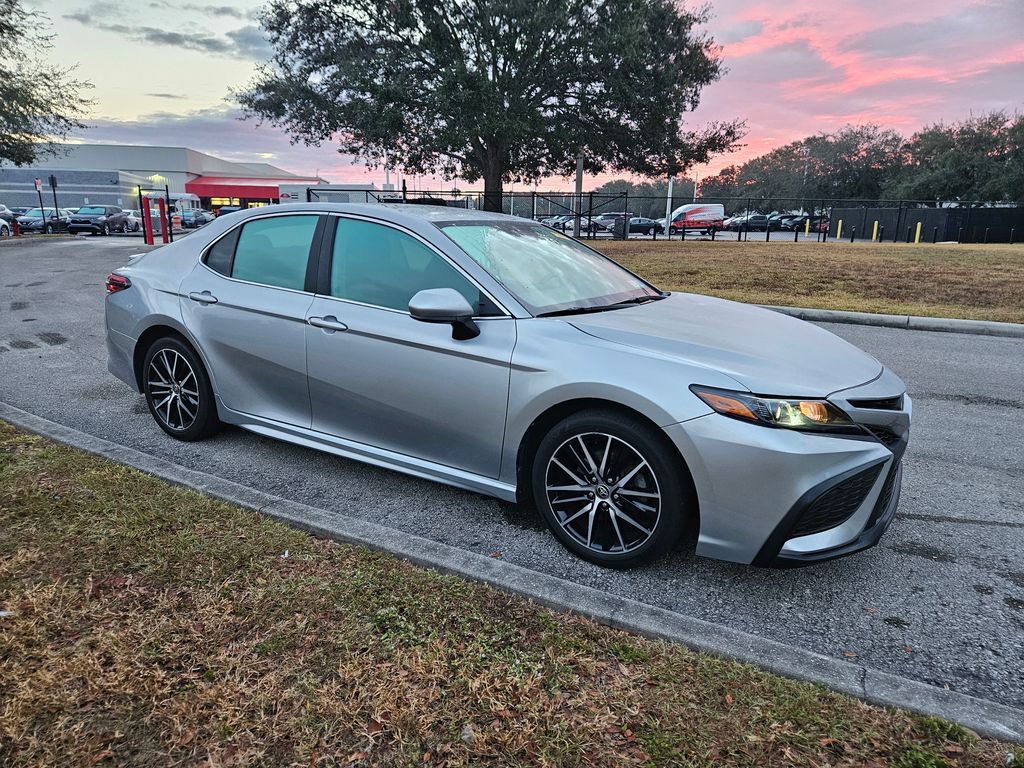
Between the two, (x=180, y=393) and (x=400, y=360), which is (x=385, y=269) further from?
(x=180, y=393)

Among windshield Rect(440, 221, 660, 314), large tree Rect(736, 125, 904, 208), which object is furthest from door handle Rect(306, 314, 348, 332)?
large tree Rect(736, 125, 904, 208)

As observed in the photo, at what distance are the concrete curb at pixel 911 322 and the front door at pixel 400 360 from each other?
6593 millimetres

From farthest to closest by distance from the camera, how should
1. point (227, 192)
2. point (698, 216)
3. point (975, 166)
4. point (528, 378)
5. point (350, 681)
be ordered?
1. point (227, 192)
2. point (975, 166)
3. point (698, 216)
4. point (528, 378)
5. point (350, 681)

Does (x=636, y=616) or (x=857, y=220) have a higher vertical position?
(x=857, y=220)

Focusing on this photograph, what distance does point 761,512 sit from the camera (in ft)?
8.68

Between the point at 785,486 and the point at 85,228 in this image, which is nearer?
the point at 785,486

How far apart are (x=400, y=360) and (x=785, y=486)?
1860mm

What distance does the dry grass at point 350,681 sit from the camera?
6.43ft

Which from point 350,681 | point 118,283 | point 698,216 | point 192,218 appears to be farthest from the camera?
point 698,216

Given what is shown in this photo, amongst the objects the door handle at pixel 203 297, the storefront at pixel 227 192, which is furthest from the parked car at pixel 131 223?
the door handle at pixel 203 297

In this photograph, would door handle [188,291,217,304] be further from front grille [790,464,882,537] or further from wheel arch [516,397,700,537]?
front grille [790,464,882,537]

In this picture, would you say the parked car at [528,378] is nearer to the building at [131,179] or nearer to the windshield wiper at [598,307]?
the windshield wiper at [598,307]

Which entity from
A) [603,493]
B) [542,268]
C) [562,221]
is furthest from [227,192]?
[603,493]

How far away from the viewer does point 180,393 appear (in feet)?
14.5
